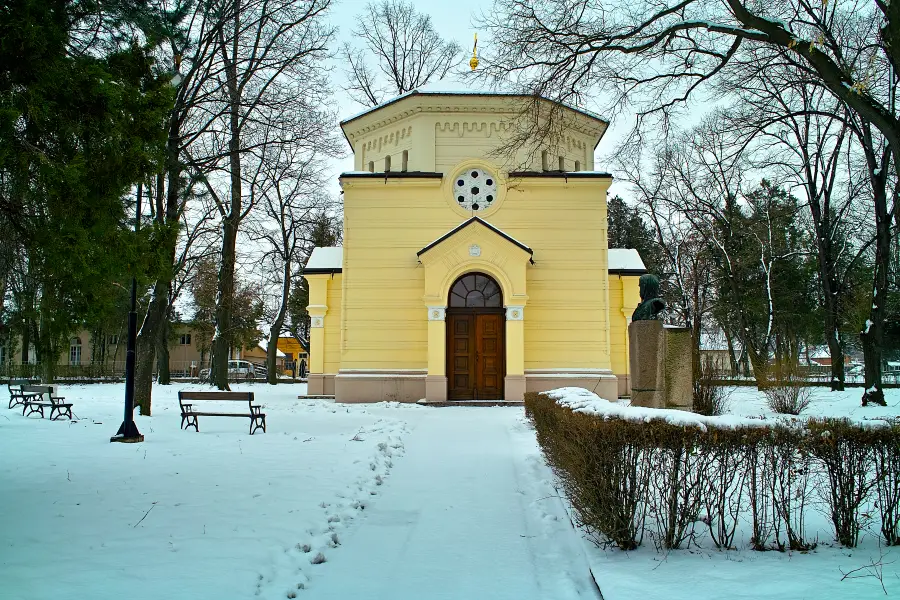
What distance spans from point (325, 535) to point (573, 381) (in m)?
14.8

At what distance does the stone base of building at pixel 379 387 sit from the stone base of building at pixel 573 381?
3489 mm

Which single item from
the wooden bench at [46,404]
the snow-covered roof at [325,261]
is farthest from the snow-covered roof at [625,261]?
the wooden bench at [46,404]

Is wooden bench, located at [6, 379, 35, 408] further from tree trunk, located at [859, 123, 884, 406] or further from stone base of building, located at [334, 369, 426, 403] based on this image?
tree trunk, located at [859, 123, 884, 406]

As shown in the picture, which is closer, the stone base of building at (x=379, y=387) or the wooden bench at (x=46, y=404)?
the wooden bench at (x=46, y=404)

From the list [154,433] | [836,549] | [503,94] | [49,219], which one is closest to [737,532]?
[836,549]

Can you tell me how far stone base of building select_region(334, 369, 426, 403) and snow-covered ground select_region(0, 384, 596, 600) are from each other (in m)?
8.72

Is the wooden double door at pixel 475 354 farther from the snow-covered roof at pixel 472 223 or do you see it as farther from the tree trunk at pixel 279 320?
the tree trunk at pixel 279 320

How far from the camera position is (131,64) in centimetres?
663

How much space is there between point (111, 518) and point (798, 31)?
40.6ft

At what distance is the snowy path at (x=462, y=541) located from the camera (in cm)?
436

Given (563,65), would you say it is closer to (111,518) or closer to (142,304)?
(111,518)

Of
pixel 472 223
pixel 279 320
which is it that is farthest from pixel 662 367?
pixel 279 320

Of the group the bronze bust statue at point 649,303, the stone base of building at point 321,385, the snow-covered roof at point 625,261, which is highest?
the snow-covered roof at point 625,261

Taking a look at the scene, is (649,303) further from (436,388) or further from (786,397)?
(436,388)
